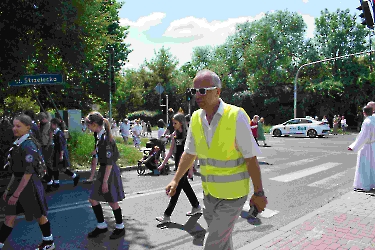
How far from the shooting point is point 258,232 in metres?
4.98

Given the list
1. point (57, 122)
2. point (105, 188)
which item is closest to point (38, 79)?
point (57, 122)

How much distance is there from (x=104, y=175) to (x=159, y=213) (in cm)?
176

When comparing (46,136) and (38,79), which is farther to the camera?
(38,79)

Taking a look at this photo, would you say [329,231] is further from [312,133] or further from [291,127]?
[291,127]

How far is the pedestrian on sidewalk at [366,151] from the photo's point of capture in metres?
7.18

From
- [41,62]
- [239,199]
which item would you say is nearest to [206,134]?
[239,199]

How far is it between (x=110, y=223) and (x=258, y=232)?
7.47ft

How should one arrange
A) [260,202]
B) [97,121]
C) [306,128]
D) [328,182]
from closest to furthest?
1. [260,202]
2. [97,121]
3. [328,182]
4. [306,128]

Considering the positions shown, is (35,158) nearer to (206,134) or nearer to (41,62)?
(206,134)

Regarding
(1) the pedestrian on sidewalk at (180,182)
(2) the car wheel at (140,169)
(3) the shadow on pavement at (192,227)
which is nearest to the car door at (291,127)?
(2) the car wheel at (140,169)

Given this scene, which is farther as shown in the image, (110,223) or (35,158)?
(110,223)

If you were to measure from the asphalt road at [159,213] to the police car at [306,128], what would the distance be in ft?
53.8

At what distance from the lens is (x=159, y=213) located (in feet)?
19.6

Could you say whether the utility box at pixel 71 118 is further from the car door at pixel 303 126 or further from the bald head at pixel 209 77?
the car door at pixel 303 126
